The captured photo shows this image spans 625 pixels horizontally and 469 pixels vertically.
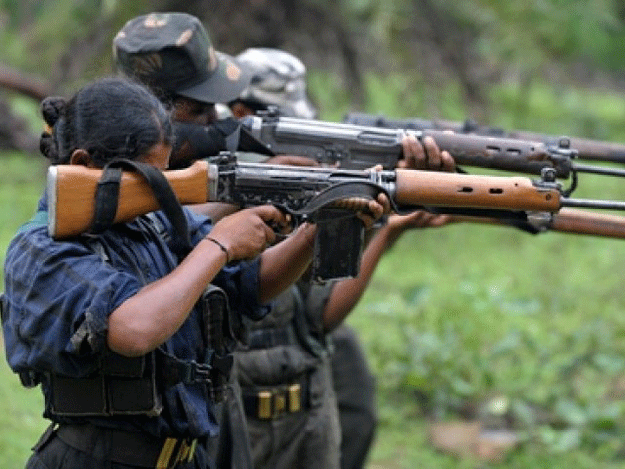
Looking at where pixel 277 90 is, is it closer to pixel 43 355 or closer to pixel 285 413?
pixel 285 413

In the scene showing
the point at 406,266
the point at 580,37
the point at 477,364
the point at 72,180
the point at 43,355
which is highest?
the point at 72,180

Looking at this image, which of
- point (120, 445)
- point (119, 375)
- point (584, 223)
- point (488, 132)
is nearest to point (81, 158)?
point (119, 375)

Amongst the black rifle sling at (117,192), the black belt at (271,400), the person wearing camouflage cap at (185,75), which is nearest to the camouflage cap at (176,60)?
the person wearing camouflage cap at (185,75)

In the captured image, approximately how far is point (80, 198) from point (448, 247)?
25.8 ft

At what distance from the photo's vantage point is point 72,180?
9.61 ft

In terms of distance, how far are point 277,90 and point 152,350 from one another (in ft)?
7.27

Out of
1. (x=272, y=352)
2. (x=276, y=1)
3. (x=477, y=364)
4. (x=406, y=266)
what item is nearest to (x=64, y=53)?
(x=276, y=1)

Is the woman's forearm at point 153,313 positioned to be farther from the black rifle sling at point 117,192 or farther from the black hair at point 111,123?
the black hair at point 111,123

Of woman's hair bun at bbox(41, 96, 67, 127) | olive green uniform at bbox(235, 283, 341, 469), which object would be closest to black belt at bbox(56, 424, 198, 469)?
woman's hair bun at bbox(41, 96, 67, 127)

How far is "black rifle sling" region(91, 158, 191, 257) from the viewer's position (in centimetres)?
296

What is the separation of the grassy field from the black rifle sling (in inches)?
113

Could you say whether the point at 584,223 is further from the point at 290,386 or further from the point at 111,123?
the point at 111,123

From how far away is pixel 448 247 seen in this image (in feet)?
34.8

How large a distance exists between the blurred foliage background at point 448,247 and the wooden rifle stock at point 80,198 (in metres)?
2.85
